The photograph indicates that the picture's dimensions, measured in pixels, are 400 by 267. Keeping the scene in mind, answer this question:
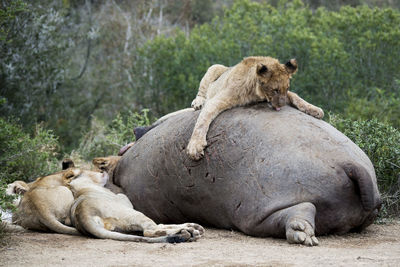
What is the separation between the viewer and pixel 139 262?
16.6ft

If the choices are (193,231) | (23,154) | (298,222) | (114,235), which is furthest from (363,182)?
(23,154)

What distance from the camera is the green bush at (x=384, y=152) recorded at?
7.73m

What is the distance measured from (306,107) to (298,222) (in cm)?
189

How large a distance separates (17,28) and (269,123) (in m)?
9.47

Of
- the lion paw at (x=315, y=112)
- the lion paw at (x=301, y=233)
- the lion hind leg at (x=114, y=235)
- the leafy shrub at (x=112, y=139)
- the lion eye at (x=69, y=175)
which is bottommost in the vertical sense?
the leafy shrub at (x=112, y=139)

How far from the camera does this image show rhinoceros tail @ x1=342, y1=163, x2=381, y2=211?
19.0 feet

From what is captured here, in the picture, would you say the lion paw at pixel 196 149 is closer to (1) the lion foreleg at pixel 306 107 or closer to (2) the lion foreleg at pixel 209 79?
(1) the lion foreleg at pixel 306 107

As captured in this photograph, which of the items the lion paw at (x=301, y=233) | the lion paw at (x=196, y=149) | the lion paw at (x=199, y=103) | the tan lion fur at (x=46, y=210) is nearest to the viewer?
the lion paw at (x=301, y=233)

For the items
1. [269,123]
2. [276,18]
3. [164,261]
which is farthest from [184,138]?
[276,18]

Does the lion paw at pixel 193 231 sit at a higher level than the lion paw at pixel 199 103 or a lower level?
lower

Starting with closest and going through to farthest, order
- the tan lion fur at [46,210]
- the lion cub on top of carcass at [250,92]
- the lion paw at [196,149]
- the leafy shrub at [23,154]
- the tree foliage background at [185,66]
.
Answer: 1. the lion paw at [196,149]
2. the lion cub on top of carcass at [250,92]
3. the tan lion fur at [46,210]
4. the leafy shrub at [23,154]
5. the tree foliage background at [185,66]

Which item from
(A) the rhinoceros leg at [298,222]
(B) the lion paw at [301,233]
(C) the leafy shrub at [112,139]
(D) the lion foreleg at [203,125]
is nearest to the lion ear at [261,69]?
(D) the lion foreleg at [203,125]

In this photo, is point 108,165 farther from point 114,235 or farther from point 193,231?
point 193,231

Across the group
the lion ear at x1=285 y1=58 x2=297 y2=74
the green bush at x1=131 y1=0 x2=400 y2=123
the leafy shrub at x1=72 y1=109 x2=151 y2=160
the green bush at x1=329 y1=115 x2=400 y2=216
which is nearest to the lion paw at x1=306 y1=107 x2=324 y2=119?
the lion ear at x1=285 y1=58 x2=297 y2=74
